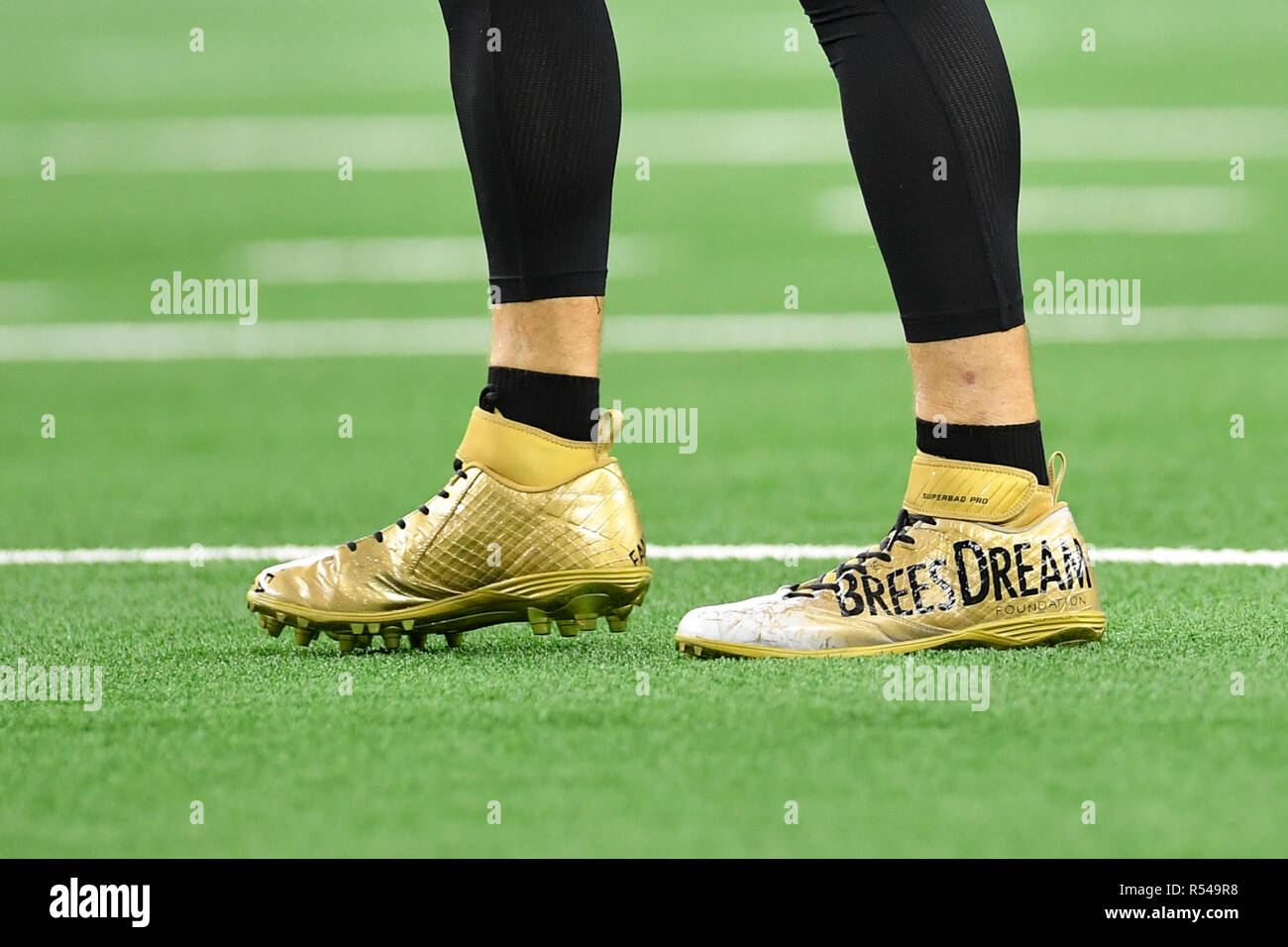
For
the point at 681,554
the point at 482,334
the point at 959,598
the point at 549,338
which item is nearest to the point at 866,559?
the point at 959,598

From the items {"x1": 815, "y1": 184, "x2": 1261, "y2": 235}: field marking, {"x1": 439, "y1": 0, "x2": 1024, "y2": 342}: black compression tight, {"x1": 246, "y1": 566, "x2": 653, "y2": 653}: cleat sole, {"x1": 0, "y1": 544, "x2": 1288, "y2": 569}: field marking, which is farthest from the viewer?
{"x1": 815, "y1": 184, "x2": 1261, "y2": 235}: field marking

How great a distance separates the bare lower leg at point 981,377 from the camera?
108 inches

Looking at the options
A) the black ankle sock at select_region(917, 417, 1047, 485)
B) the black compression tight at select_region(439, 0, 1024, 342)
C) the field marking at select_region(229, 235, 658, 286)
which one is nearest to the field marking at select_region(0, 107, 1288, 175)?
the field marking at select_region(229, 235, 658, 286)

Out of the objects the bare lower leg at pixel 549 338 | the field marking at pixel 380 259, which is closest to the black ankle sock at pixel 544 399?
the bare lower leg at pixel 549 338

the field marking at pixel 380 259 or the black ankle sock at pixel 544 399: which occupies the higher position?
the field marking at pixel 380 259

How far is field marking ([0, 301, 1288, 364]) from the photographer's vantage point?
23.9 feet

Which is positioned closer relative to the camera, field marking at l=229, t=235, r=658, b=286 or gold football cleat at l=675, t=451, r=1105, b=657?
gold football cleat at l=675, t=451, r=1105, b=657

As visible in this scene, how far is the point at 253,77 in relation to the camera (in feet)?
65.4

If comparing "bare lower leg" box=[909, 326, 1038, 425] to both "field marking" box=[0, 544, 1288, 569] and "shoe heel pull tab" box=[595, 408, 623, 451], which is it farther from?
"field marking" box=[0, 544, 1288, 569]

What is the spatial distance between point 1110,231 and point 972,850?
8797mm

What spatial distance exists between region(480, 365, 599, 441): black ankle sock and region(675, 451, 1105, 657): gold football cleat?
0.32m

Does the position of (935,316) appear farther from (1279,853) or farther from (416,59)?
(416,59)

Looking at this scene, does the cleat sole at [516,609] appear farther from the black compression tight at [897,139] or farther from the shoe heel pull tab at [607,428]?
the black compression tight at [897,139]

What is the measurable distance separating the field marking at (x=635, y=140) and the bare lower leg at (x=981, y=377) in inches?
412
